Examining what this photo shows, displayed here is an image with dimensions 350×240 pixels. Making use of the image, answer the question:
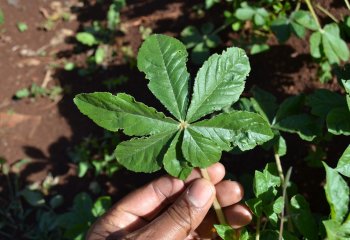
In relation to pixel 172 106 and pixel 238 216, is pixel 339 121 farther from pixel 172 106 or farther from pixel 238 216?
pixel 172 106

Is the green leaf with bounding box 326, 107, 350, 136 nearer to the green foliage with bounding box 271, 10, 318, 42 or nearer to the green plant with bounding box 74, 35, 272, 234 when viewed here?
the green plant with bounding box 74, 35, 272, 234

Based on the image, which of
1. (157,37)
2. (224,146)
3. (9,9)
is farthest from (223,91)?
(9,9)

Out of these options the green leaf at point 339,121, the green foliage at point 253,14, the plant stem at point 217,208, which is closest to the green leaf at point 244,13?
the green foliage at point 253,14

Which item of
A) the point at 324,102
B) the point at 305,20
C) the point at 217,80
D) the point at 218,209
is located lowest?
the point at 218,209

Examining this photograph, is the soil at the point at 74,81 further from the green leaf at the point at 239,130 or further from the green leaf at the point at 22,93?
the green leaf at the point at 239,130

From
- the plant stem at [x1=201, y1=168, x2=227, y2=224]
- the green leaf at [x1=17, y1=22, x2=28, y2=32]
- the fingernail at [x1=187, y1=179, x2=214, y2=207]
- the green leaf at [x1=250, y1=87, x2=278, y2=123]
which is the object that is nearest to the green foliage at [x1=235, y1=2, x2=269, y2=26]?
the green leaf at [x1=250, y1=87, x2=278, y2=123]

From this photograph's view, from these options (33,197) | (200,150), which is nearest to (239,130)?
(200,150)
